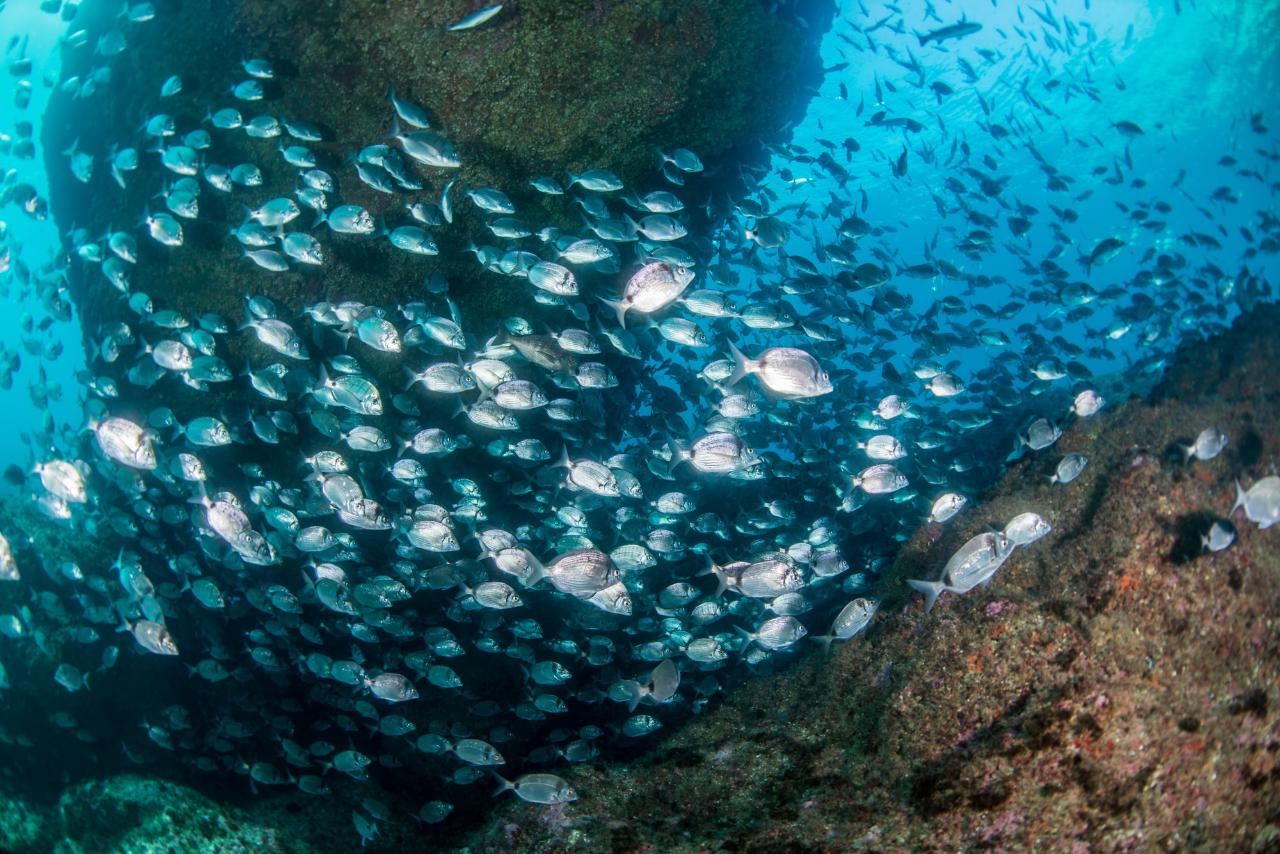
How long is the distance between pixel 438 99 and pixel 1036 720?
9194mm

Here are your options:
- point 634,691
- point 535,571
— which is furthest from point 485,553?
point 634,691

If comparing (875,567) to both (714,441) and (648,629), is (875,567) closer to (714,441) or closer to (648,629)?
(648,629)

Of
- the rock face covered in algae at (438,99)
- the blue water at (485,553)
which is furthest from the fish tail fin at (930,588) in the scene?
the rock face covered in algae at (438,99)

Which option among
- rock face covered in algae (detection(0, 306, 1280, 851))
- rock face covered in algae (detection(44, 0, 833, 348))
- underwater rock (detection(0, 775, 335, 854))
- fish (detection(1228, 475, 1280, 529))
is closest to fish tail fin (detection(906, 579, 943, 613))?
rock face covered in algae (detection(0, 306, 1280, 851))

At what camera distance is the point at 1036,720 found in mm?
4203

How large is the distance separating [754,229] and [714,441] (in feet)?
12.3

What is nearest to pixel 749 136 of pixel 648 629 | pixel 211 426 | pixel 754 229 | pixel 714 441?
pixel 754 229

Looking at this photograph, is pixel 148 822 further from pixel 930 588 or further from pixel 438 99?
pixel 438 99

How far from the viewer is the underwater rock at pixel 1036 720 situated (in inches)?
159

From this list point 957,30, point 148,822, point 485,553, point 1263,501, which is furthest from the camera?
point 957,30

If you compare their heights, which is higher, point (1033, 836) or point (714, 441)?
point (714, 441)

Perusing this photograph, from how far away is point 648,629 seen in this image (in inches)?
372

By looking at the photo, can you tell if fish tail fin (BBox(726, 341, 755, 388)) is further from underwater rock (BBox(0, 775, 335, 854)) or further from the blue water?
underwater rock (BBox(0, 775, 335, 854))

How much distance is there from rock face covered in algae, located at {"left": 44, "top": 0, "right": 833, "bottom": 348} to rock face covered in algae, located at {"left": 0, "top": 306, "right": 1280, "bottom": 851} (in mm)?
6478
